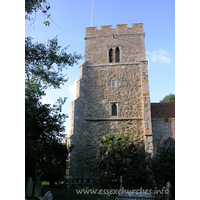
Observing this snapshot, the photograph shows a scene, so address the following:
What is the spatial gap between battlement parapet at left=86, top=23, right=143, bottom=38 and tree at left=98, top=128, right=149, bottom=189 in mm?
8043

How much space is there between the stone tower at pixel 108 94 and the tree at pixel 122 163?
49.7 inches

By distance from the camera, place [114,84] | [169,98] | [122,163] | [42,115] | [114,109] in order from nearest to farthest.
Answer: [42,115]
[122,163]
[114,109]
[114,84]
[169,98]

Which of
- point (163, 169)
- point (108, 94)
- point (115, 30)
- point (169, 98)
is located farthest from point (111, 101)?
point (169, 98)

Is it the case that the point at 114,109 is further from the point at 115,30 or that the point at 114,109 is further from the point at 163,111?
the point at 115,30

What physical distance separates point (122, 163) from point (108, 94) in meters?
5.24

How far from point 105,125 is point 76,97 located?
2751mm

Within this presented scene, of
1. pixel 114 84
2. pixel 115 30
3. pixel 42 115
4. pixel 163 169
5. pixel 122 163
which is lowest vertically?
pixel 122 163

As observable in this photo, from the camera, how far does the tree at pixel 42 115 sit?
583 centimetres

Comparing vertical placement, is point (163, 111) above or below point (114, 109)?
below

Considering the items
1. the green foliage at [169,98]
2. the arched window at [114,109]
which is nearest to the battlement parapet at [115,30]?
the arched window at [114,109]

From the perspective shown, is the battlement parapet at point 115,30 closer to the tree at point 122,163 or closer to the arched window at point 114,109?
the arched window at point 114,109

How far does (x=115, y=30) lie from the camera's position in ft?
49.0
